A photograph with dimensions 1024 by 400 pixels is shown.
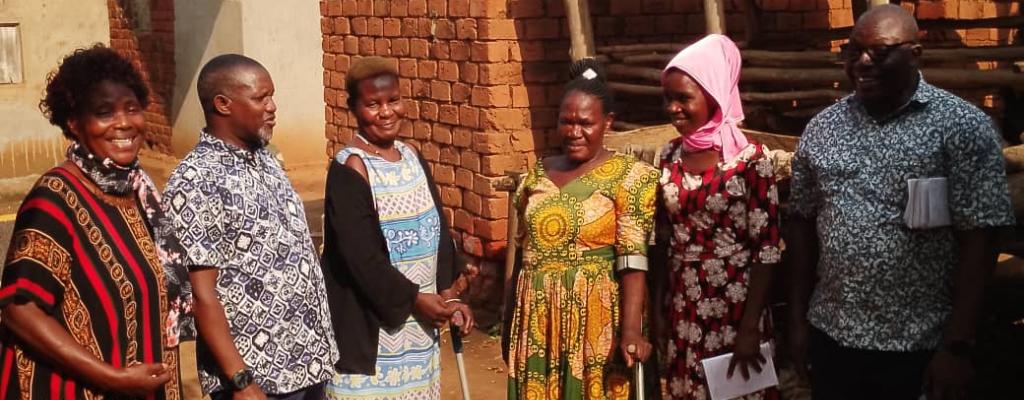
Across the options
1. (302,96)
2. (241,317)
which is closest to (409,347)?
(241,317)

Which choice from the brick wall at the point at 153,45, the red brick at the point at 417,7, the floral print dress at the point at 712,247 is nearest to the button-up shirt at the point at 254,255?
the floral print dress at the point at 712,247

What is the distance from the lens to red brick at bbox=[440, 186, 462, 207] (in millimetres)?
7434

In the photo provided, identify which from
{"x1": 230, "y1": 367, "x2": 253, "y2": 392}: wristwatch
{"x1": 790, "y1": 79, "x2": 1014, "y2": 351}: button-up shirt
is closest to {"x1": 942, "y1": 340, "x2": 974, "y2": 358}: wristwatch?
{"x1": 790, "y1": 79, "x2": 1014, "y2": 351}: button-up shirt

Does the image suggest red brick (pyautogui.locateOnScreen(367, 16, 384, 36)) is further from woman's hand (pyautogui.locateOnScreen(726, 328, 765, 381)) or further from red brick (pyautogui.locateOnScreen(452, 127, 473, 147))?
woman's hand (pyautogui.locateOnScreen(726, 328, 765, 381))

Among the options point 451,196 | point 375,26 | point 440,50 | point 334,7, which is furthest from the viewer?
point 334,7

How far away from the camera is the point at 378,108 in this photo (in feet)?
12.9

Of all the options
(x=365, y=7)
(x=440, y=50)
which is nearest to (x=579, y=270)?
(x=440, y=50)

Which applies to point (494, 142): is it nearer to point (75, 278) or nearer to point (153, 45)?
point (75, 278)

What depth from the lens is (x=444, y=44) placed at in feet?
24.0

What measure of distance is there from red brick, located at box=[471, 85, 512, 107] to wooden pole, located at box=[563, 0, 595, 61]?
1.68 feet

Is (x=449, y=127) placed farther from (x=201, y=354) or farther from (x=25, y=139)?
(x=25, y=139)

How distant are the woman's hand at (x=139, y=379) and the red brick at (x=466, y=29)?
13.9 ft

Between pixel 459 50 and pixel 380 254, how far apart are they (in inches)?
138

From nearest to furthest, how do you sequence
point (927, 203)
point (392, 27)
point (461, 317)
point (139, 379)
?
point (139, 379) < point (927, 203) < point (461, 317) < point (392, 27)
